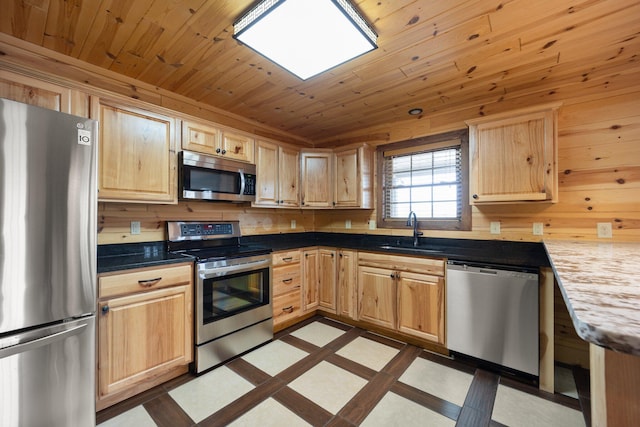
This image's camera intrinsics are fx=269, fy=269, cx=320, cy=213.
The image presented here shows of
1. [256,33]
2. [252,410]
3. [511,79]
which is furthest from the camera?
[511,79]

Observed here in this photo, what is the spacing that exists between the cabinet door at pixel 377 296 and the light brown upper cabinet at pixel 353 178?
86cm

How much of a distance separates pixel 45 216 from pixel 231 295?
1370 millimetres

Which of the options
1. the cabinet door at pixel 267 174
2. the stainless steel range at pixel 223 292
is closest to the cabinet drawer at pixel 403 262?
the stainless steel range at pixel 223 292

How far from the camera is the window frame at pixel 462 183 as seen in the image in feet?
9.06

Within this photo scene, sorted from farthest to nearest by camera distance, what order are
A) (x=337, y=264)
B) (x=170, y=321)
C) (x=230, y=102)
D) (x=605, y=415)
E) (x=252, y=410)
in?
1. (x=337, y=264)
2. (x=230, y=102)
3. (x=170, y=321)
4. (x=252, y=410)
5. (x=605, y=415)

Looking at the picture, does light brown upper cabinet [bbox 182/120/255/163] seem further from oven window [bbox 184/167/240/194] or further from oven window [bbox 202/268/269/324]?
oven window [bbox 202/268/269/324]

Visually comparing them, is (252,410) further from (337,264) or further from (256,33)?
(256,33)

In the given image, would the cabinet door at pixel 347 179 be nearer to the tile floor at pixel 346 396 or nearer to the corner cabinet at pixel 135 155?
the tile floor at pixel 346 396

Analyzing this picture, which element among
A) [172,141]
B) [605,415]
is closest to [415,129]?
[172,141]

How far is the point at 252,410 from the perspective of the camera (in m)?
1.72

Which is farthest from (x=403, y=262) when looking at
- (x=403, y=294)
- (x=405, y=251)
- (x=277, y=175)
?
(x=277, y=175)

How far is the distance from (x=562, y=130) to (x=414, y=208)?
1.45m

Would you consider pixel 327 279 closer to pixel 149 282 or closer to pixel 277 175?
pixel 277 175

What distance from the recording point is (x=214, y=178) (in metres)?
2.53
